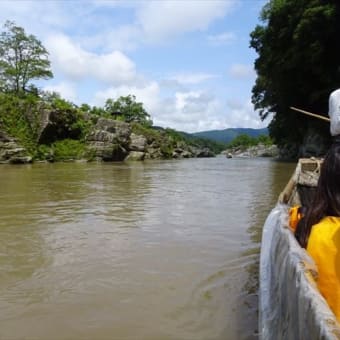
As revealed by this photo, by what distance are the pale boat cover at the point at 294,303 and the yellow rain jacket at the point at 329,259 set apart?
0.16ft

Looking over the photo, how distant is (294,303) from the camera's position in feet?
5.74

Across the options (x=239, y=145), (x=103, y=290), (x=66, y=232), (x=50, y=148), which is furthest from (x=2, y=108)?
(x=239, y=145)

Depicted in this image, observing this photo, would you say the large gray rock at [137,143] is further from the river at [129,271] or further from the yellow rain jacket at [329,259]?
the yellow rain jacket at [329,259]

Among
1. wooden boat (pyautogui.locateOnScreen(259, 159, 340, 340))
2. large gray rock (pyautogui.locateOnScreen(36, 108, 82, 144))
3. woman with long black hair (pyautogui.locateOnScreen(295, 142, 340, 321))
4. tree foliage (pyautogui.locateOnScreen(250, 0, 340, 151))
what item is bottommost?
wooden boat (pyautogui.locateOnScreen(259, 159, 340, 340))

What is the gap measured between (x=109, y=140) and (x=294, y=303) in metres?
35.2

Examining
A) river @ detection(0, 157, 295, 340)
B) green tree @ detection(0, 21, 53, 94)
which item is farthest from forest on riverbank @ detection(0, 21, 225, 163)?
river @ detection(0, 157, 295, 340)

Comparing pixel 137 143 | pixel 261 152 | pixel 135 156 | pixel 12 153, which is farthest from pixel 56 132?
pixel 261 152

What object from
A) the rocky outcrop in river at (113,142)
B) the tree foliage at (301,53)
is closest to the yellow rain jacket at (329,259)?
the tree foliage at (301,53)

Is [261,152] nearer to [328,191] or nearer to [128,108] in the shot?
[128,108]

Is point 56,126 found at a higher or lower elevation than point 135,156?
higher

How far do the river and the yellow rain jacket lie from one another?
5.22ft

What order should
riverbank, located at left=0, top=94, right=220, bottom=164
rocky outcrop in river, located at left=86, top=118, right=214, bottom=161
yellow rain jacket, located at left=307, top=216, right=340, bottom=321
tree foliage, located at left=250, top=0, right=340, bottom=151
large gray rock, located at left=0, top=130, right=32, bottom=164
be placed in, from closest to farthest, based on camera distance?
yellow rain jacket, located at left=307, top=216, right=340, bottom=321 → tree foliage, located at left=250, top=0, right=340, bottom=151 → large gray rock, located at left=0, top=130, right=32, bottom=164 → riverbank, located at left=0, top=94, right=220, bottom=164 → rocky outcrop in river, located at left=86, top=118, right=214, bottom=161

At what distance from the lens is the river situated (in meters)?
3.36

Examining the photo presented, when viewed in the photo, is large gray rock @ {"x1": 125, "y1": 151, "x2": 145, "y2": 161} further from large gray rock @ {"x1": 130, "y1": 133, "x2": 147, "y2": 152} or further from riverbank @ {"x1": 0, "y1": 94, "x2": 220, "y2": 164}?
large gray rock @ {"x1": 130, "y1": 133, "x2": 147, "y2": 152}
